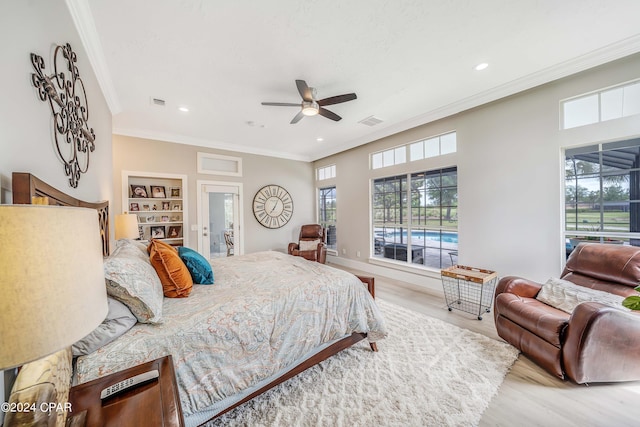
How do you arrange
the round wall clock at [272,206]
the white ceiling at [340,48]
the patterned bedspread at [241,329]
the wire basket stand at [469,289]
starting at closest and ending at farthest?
1. the patterned bedspread at [241,329]
2. the white ceiling at [340,48]
3. the wire basket stand at [469,289]
4. the round wall clock at [272,206]

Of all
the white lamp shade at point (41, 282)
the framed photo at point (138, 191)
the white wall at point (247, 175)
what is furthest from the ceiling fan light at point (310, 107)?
the framed photo at point (138, 191)

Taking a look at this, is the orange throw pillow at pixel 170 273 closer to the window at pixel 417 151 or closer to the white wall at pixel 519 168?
the white wall at pixel 519 168

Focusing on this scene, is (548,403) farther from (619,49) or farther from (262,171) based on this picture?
(262,171)


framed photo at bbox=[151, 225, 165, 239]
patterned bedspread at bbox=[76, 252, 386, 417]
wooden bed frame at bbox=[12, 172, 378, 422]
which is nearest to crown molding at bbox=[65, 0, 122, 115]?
wooden bed frame at bbox=[12, 172, 378, 422]

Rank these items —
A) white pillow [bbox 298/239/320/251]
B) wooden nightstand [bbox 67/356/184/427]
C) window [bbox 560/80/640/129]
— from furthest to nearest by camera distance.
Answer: white pillow [bbox 298/239/320/251] → window [bbox 560/80/640/129] → wooden nightstand [bbox 67/356/184/427]

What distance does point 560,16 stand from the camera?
1.94 metres

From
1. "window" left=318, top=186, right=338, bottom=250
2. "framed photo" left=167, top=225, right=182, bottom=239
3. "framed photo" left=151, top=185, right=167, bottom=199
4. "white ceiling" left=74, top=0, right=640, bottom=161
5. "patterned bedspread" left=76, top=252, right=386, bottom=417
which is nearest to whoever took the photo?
"patterned bedspread" left=76, top=252, right=386, bottom=417

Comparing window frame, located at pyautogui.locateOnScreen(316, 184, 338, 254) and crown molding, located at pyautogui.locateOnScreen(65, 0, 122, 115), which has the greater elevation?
crown molding, located at pyautogui.locateOnScreen(65, 0, 122, 115)

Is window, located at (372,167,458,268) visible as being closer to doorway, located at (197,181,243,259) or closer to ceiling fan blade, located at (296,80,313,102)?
ceiling fan blade, located at (296,80,313,102)

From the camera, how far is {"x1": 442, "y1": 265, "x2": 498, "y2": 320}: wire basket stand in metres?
2.93

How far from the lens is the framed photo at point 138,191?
419 centimetres

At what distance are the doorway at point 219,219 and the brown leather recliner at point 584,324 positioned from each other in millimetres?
4689

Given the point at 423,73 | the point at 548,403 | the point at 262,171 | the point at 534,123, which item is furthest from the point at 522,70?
the point at 262,171

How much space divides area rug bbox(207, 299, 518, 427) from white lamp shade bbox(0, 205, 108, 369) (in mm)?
1590
